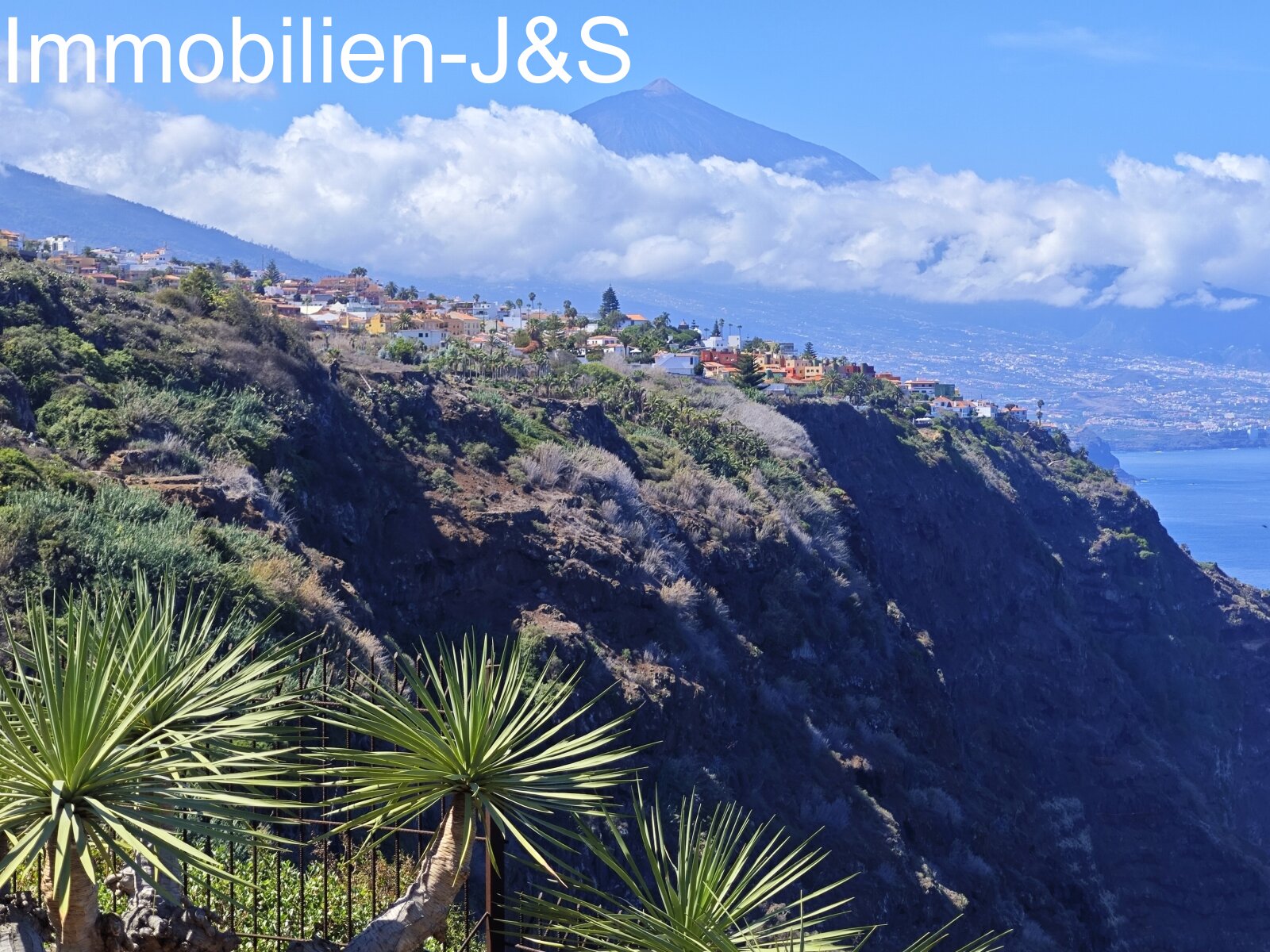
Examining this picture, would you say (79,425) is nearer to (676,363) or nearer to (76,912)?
(76,912)

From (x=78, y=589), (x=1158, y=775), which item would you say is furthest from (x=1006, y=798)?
Answer: (x=78, y=589)

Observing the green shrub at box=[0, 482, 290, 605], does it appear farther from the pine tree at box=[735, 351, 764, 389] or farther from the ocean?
the ocean

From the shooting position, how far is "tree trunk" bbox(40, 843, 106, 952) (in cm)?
423

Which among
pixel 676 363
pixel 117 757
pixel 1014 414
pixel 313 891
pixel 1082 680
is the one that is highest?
pixel 676 363

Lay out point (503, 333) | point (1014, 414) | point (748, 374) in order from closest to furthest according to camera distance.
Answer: point (748, 374), point (503, 333), point (1014, 414)

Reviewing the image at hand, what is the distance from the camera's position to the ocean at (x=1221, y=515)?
115375mm

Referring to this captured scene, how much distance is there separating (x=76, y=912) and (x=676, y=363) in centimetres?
5871

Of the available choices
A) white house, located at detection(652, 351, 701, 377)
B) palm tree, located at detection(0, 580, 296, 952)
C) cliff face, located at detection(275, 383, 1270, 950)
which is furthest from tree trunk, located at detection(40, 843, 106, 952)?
white house, located at detection(652, 351, 701, 377)

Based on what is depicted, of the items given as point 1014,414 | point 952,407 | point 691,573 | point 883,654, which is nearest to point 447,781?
point 691,573

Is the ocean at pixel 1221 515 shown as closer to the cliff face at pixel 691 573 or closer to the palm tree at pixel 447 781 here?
the cliff face at pixel 691 573

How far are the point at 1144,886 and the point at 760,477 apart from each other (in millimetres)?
14549

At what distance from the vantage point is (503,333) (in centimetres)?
6756

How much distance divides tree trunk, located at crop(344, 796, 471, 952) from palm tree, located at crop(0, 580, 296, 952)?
64 centimetres

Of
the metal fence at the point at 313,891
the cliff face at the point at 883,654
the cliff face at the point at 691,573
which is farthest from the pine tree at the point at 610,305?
the metal fence at the point at 313,891
